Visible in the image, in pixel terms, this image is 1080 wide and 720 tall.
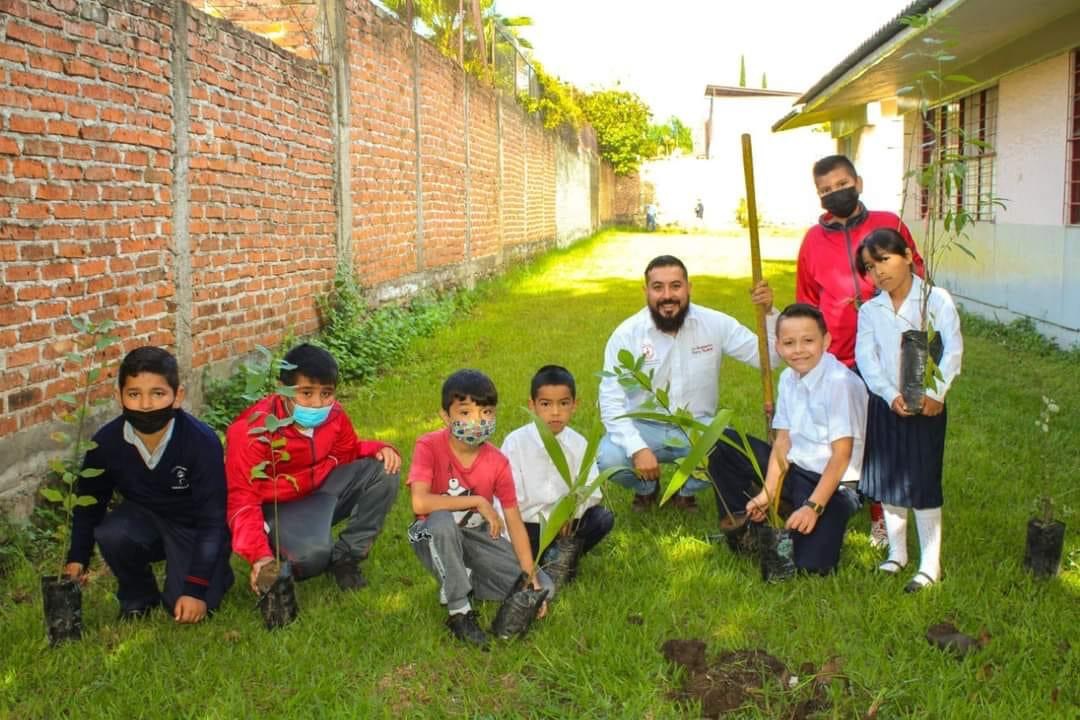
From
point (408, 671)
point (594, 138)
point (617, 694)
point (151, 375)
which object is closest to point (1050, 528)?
point (617, 694)

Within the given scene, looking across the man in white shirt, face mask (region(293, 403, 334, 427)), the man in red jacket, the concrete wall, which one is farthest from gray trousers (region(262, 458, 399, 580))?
the concrete wall

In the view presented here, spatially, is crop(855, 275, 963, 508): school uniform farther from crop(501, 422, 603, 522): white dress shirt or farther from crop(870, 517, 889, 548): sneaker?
crop(501, 422, 603, 522): white dress shirt

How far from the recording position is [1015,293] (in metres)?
11.1

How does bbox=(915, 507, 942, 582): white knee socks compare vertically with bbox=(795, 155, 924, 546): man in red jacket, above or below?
below

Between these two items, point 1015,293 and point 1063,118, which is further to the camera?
point 1015,293

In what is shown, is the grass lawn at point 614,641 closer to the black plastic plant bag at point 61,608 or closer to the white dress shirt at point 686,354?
the black plastic plant bag at point 61,608

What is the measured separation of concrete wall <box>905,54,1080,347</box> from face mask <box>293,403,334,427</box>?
752 centimetres

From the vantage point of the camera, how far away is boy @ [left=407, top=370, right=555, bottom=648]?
12.2ft

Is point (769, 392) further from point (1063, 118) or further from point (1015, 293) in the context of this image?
point (1015, 293)

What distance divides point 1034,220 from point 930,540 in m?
7.52

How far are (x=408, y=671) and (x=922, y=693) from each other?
161 cm

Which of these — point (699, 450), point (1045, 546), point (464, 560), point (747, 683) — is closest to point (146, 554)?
point (464, 560)

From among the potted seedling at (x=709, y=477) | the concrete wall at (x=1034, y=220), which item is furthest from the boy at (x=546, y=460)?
the concrete wall at (x=1034, y=220)

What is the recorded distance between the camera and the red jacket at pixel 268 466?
3932mm
